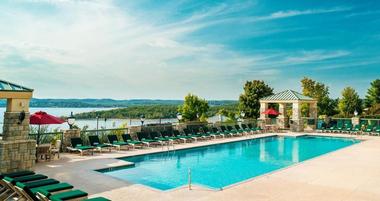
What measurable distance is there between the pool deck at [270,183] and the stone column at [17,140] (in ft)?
2.34

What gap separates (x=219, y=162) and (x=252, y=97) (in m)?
22.1

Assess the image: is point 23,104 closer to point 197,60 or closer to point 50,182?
point 50,182

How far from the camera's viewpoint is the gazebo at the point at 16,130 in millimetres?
9602

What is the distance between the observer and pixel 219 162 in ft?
45.5

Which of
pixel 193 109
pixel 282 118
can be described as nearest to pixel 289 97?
pixel 282 118

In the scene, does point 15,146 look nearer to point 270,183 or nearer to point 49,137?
point 49,137

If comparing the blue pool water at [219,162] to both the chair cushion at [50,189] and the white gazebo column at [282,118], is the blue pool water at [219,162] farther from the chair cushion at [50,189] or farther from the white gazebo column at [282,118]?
the white gazebo column at [282,118]

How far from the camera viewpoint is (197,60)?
29234mm

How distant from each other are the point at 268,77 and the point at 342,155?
75.3ft

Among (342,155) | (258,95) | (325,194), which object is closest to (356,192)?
(325,194)

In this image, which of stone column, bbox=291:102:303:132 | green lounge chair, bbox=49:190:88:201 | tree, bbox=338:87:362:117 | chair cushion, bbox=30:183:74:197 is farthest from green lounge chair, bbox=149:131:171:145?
tree, bbox=338:87:362:117

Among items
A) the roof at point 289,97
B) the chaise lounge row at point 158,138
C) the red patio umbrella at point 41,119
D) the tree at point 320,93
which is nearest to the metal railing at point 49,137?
the chaise lounge row at point 158,138

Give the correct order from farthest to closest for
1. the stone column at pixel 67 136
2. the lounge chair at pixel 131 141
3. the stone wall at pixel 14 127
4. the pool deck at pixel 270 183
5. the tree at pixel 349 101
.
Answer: the tree at pixel 349 101, the lounge chair at pixel 131 141, the stone column at pixel 67 136, the stone wall at pixel 14 127, the pool deck at pixel 270 183

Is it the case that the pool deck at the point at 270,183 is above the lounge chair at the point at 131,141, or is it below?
below
